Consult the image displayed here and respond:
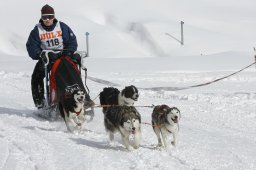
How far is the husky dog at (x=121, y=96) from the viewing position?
7.34 meters

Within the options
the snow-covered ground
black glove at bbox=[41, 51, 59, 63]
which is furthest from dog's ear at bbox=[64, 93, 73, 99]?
black glove at bbox=[41, 51, 59, 63]

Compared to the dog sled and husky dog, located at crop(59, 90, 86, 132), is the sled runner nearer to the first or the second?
the dog sled

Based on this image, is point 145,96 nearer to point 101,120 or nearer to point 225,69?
point 101,120

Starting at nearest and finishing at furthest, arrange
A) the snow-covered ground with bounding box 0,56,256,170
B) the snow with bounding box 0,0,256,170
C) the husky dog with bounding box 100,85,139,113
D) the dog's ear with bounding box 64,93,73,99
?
the snow-covered ground with bounding box 0,56,256,170
the snow with bounding box 0,0,256,170
the dog's ear with bounding box 64,93,73,99
the husky dog with bounding box 100,85,139,113

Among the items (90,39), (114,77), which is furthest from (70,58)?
(90,39)

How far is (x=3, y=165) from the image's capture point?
521 centimetres

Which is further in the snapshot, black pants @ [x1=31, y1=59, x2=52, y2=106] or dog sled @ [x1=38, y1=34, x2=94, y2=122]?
black pants @ [x1=31, y1=59, x2=52, y2=106]

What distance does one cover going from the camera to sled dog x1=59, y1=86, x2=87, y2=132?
22.9 feet

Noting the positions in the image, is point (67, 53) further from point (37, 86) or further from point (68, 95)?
point (68, 95)

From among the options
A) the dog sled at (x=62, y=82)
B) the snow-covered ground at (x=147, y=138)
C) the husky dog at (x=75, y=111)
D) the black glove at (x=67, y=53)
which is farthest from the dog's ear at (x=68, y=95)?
the black glove at (x=67, y=53)

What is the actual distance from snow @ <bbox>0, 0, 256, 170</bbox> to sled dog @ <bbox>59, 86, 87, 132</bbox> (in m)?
0.16

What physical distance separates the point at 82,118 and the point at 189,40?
884 inches

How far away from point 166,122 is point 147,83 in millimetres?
7368

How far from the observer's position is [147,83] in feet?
43.4
